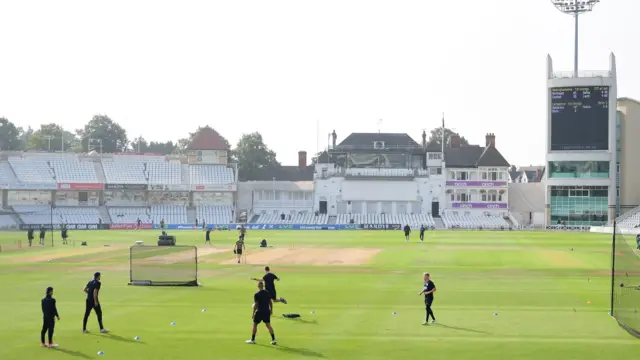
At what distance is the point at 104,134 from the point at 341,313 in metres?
148

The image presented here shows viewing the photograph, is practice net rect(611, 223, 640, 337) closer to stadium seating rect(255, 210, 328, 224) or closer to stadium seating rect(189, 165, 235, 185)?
stadium seating rect(255, 210, 328, 224)

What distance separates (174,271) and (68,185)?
81654 millimetres

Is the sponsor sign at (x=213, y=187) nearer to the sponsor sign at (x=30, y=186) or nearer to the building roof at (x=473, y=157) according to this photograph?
the sponsor sign at (x=30, y=186)

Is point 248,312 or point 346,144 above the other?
point 346,144

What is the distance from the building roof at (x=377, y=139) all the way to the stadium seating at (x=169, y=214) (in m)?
27.0

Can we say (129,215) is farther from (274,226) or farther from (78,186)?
(274,226)

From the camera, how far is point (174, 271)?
39812mm

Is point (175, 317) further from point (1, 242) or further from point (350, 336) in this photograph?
point (1, 242)

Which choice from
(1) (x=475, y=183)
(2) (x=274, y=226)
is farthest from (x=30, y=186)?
(1) (x=475, y=183)

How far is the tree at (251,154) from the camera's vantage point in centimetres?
14588

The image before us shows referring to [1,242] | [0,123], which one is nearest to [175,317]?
[1,242]

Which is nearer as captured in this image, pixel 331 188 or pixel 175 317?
pixel 175 317

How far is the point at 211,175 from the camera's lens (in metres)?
125

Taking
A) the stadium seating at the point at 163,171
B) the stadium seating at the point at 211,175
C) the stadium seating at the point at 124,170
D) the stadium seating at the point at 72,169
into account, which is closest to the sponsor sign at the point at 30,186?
the stadium seating at the point at 72,169
